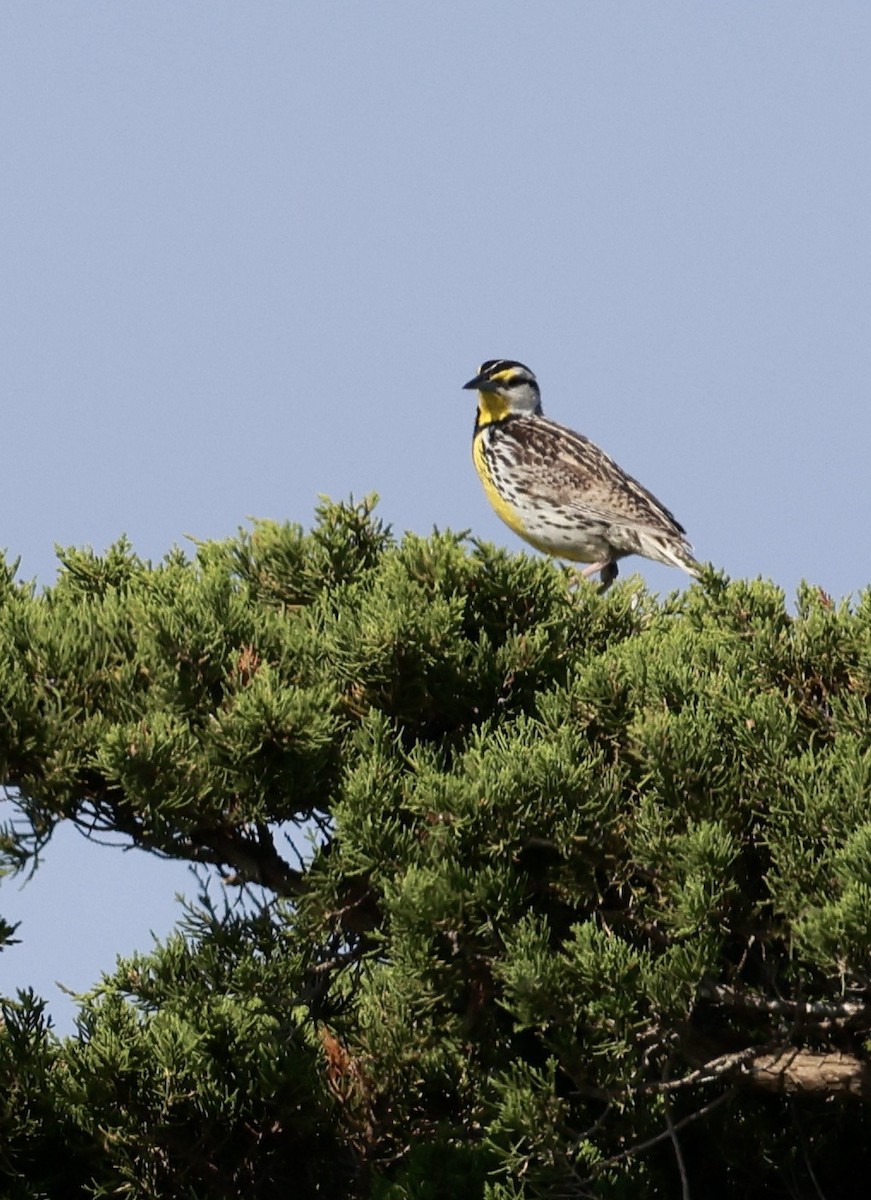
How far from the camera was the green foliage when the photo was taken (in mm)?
8117

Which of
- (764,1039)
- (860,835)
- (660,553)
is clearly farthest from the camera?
(660,553)

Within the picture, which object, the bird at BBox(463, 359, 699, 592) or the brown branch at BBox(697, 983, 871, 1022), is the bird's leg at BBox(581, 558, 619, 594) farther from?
the brown branch at BBox(697, 983, 871, 1022)

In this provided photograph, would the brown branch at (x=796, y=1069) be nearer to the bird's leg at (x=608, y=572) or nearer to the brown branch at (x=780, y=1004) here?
the brown branch at (x=780, y=1004)

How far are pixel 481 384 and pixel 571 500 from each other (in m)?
2.15

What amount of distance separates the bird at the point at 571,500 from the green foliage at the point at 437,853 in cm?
560

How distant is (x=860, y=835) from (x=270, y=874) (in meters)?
2.95

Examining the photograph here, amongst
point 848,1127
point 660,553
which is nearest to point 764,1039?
point 848,1127

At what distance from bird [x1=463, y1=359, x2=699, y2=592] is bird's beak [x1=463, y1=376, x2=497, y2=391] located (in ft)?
0.04

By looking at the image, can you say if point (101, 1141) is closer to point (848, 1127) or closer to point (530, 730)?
point (530, 730)

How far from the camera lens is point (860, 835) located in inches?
306

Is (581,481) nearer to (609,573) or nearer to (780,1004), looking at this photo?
(609,573)

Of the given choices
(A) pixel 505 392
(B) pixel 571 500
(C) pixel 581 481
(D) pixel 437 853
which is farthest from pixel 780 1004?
(A) pixel 505 392

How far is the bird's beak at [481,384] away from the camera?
17953mm

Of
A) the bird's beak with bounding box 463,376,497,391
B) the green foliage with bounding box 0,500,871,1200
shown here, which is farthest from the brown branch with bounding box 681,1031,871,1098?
the bird's beak with bounding box 463,376,497,391
